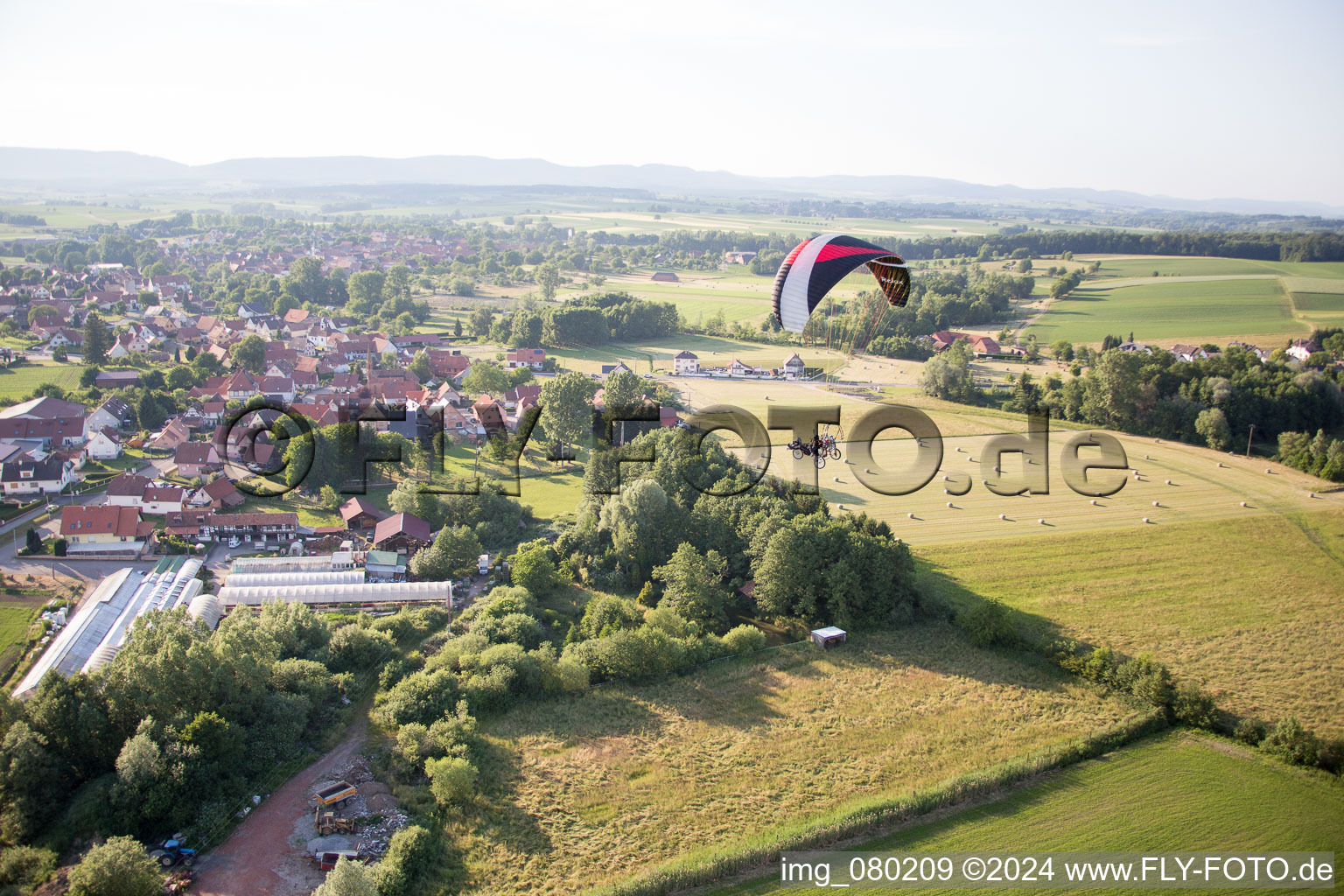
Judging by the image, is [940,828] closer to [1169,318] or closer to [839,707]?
[839,707]

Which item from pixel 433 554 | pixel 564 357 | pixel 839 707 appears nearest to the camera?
pixel 839 707

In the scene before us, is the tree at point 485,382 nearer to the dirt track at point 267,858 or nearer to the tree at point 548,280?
the dirt track at point 267,858

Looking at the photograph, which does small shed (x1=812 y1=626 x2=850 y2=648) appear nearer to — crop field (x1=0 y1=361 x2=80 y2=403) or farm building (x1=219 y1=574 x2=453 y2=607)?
farm building (x1=219 y1=574 x2=453 y2=607)

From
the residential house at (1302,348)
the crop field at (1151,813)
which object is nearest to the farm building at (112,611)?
the crop field at (1151,813)

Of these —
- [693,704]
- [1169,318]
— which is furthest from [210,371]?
[1169,318]

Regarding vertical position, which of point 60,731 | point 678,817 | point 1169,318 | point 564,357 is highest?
point 1169,318

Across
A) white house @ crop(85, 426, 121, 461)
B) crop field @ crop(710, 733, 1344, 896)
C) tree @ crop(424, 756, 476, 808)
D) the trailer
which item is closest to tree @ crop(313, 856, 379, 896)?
the trailer

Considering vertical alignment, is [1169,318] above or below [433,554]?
above

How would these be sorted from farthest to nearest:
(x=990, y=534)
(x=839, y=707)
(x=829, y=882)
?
(x=990, y=534), (x=839, y=707), (x=829, y=882)
